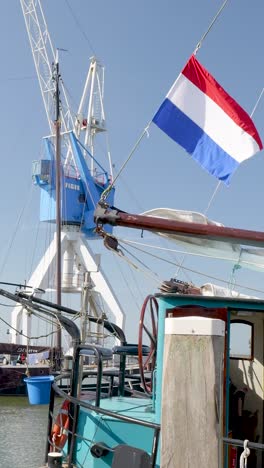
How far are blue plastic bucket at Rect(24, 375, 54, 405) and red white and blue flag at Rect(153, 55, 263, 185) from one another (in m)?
18.4

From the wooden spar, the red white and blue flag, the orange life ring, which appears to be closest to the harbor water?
the orange life ring

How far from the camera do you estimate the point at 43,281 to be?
36.6 meters

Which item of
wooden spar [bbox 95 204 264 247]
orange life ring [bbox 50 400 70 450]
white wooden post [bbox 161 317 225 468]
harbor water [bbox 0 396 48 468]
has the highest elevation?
wooden spar [bbox 95 204 264 247]

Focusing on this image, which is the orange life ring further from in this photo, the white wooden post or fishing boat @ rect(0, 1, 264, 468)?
the white wooden post

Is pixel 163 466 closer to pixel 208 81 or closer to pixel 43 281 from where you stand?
pixel 208 81

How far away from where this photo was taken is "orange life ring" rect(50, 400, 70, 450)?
7363 millimetres

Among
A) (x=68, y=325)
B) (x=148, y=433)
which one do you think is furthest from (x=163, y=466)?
(x=68, y=325)

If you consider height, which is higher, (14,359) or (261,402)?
(261,402)

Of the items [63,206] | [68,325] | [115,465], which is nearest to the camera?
[115,465]

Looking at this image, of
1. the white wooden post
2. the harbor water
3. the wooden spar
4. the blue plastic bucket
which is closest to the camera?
the white wooden post

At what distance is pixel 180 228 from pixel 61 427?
2.94 meters

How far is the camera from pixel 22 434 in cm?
1852

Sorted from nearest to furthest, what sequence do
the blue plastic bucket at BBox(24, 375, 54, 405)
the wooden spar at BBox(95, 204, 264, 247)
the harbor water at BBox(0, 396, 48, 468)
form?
1. the wooden spar at BBox(95, 204, 264, 247)
2. the harbor water at BBox(0, 396, 48, 468)
3. the blue plastic bucket at BBox(24, 375, 54, 405)

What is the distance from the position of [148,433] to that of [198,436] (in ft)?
9.18
